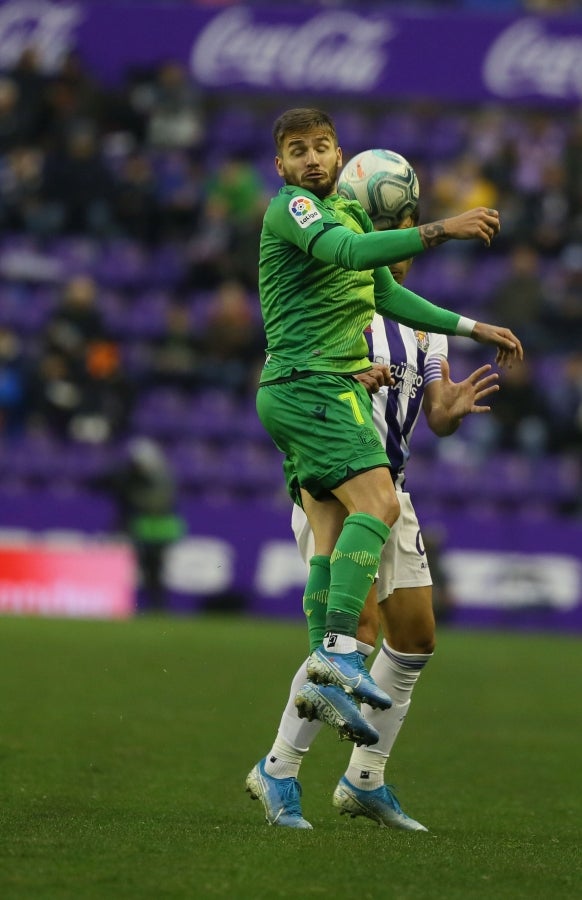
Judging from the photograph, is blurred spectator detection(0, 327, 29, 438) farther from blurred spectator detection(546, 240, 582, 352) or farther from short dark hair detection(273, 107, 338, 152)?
short dark hair detection(273, 107, 338, 152)

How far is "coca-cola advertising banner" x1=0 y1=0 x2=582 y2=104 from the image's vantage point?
21.4 m

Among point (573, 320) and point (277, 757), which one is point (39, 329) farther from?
point (277, 757)

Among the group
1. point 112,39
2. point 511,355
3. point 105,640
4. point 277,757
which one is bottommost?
point 105,640

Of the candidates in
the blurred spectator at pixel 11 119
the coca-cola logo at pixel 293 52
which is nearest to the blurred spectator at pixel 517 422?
the coca-cola logo at pixel 293 52

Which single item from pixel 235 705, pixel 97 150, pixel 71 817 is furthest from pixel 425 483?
pixel 71 817

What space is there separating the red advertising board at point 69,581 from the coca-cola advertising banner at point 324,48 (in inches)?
314

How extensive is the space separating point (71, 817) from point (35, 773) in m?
1.23

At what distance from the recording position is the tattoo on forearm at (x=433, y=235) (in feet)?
17.7

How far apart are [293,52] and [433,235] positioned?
16829 millimetres

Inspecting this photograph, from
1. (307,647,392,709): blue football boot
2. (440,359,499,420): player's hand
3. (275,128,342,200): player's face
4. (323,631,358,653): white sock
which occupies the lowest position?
(307,647,392,709): blue football boot

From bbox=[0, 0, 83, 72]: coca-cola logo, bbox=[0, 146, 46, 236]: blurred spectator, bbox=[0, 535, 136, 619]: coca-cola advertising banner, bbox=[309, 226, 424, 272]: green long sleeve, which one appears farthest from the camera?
bbox=[0, 0, 83, 72]: coca-cola logo

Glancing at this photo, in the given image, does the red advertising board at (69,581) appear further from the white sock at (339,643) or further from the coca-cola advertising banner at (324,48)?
the white sock at (339,643)

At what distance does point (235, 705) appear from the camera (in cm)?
996

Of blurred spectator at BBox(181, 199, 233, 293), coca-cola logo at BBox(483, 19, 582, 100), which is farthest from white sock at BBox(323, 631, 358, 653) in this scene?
coca-cola logo at BBox(483, 19, 582, 100)
